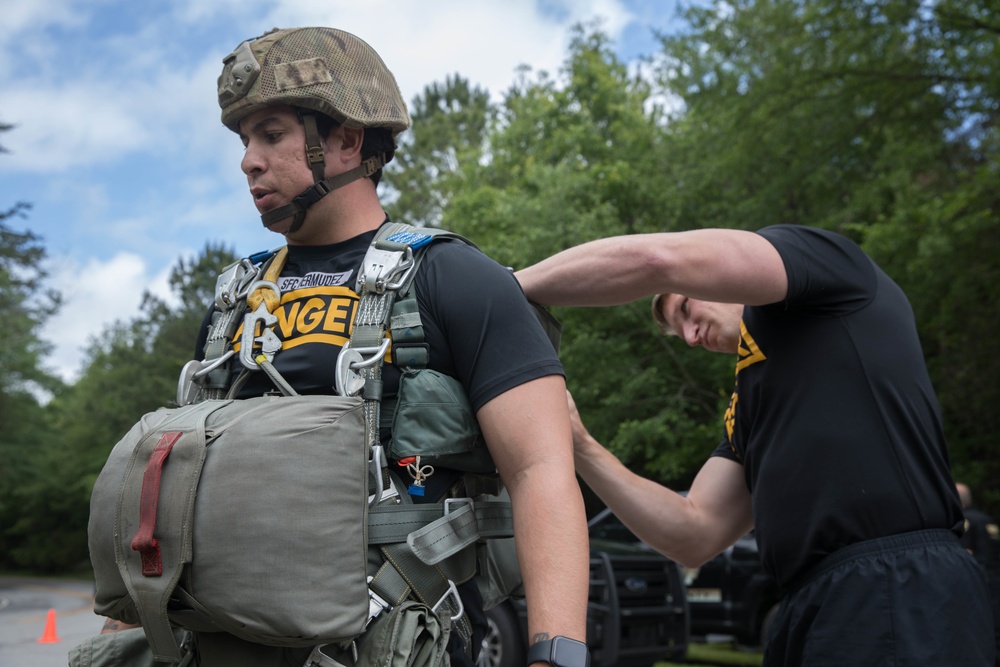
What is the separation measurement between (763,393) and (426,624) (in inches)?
47.5

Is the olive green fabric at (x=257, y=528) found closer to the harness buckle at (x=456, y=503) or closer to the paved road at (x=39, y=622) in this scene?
the harness buckle at (x=456, y=503)

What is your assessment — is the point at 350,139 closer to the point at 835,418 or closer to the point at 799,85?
the point at 835,418

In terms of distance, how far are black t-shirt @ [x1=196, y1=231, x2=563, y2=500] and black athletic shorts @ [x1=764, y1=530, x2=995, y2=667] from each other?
98cm

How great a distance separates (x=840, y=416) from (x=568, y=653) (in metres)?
1.06

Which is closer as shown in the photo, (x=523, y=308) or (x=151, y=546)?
(x=151, y=546)

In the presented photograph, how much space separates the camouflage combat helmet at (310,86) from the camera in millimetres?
2295

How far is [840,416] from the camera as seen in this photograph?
8.24ft

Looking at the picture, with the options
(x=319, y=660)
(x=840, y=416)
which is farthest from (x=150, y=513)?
(x=840, y=416)

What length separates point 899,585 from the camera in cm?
240

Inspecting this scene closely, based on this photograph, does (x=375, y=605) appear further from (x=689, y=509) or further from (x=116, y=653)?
(x=689, y=509)

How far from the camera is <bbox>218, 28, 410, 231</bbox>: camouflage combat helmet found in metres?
2.29

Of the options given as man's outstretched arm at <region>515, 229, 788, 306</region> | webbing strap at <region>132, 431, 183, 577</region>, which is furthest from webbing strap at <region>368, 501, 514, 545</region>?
man's outstretched arm at <region>515, 229, 788, 306</region>

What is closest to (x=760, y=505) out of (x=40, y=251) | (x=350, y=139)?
(x=350, y=139)

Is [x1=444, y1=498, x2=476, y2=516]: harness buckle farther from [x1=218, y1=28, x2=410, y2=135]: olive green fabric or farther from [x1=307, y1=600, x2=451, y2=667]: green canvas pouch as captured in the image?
[x1=218, y1=28, x2=410, y2=135]: olive green fabric
